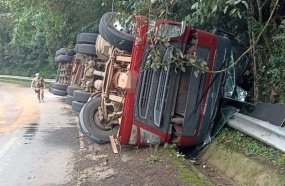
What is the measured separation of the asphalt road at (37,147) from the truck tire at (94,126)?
471 mm

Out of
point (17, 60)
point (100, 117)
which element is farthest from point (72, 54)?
point (17, 60)

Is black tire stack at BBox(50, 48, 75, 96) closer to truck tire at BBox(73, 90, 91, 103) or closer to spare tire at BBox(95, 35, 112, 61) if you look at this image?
truck tire at BBox(73, 90, 91, 103)

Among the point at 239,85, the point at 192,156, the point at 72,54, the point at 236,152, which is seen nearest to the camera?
the point at 236,152

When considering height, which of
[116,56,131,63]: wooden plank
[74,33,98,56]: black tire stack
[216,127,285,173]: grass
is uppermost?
[74,33,98,56]: black tire stack

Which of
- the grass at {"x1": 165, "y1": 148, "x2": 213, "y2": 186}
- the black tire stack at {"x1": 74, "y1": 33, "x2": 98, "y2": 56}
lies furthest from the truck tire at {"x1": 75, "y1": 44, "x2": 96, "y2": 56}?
the grass at {"x1": 165, "y1": 148, "x2": 213, "y2": 186}

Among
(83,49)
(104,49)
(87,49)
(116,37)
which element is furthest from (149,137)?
(83,49)

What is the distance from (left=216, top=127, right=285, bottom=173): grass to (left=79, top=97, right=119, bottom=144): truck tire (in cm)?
189

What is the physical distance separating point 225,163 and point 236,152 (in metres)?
0.19

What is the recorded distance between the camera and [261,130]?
17.1 ft

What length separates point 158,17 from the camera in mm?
5969

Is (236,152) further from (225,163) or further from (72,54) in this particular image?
(72,54)

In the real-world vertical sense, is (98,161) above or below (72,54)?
below

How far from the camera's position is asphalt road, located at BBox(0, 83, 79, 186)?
578cm

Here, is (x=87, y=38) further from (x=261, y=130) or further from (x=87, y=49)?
(x=261, y=130)
